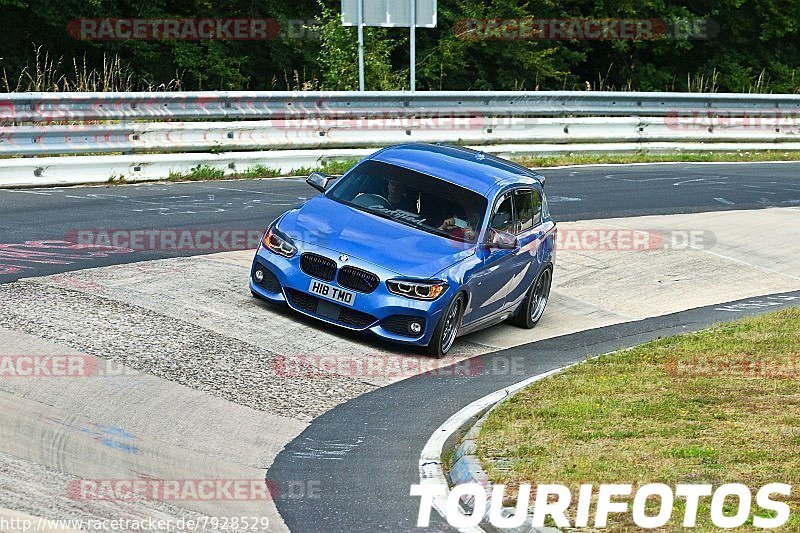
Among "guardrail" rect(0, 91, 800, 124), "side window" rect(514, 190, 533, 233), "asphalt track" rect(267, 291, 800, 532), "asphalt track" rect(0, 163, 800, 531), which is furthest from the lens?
"guardrail" rect(0, 91, 800, 124)

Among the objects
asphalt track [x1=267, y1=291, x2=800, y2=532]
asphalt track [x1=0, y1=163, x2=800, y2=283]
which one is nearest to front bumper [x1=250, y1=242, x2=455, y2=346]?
asphalt track [x1=267, y1=291, x2=800, y2=532]

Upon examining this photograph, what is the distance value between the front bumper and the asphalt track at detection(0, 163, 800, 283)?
269 cm

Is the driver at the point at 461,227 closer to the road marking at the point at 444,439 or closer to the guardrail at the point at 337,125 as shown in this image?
the road marking at the point at 444,439

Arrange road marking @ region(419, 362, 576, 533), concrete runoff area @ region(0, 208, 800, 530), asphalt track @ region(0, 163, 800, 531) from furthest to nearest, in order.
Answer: concrete runoff area @ region(0, 208, 800, 530), asphalt track @ region(0, 163, 800, 531), road marking @ region(419, 362, 576, 533)

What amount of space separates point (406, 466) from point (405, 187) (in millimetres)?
4879

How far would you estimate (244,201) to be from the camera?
18.6 meters

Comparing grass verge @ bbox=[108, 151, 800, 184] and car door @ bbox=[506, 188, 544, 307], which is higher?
car door @ bbox=[506, 188, 544, 307]

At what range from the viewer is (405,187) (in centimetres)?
1316

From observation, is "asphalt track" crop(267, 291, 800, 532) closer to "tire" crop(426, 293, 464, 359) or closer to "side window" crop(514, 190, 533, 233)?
"tire" crop(426, 293, 464, 359)

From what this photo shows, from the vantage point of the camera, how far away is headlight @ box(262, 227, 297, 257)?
40.5 ft

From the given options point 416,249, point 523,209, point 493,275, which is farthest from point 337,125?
point 416,249

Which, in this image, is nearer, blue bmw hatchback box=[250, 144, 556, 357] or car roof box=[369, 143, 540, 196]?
blue bmw hatchback box=[250, 144, 556, 357]

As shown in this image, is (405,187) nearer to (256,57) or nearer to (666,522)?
(666,522)

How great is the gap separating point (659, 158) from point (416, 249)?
15952 mm
